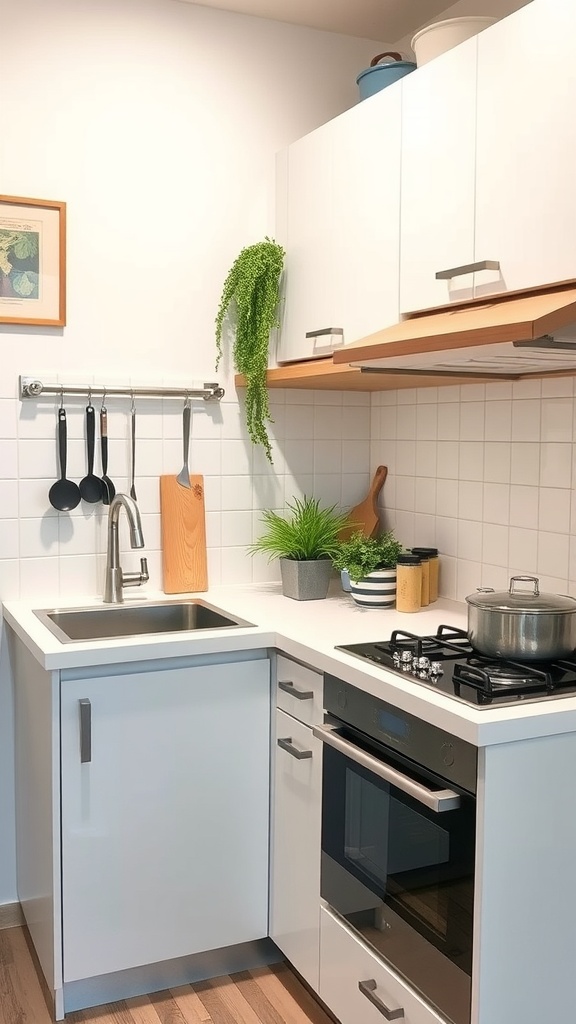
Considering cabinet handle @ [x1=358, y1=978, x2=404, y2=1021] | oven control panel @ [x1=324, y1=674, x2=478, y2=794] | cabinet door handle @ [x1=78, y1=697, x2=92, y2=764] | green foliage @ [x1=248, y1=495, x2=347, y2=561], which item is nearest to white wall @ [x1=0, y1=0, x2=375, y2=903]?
green foliage @ [x1=248, y1=495, x2=347, y2=561]

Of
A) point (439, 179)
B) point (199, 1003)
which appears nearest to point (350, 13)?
point (439, 179)

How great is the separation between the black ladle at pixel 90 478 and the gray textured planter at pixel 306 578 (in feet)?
1.89

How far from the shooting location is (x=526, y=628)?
1877mm

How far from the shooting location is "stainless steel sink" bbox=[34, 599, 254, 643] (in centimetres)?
255

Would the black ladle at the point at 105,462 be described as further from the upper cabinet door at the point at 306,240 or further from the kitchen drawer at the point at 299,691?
the kitchen drawer at the point at 299,691

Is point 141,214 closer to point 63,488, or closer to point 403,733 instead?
point 63,488

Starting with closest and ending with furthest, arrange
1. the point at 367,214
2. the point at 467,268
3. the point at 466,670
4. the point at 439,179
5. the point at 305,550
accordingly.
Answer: the point at 466,670 < the point at 467,268 < the point at 439,179 < the point at 367,214 < the point at 305,550

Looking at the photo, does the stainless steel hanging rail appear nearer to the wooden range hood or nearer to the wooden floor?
the wooden range hood

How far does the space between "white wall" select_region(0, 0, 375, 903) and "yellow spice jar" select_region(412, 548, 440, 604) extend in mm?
554

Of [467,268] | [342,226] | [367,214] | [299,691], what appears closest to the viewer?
[467,268]

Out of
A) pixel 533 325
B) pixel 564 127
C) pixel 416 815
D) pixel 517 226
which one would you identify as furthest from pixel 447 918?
pixel 564 127

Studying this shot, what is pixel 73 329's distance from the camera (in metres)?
2.67

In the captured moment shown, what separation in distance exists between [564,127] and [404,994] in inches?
64.3

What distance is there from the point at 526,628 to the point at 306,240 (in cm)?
134
